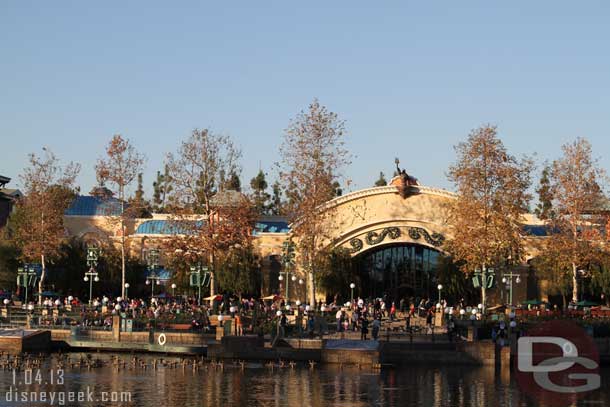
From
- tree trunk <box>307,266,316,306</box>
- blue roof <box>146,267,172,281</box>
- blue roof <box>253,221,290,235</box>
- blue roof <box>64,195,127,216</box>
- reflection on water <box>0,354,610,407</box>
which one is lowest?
reflection on water <box>0,354,610,407</box>

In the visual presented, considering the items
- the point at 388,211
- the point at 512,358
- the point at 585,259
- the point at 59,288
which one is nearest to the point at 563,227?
the point at 585,259

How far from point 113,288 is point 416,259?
23.6 meters

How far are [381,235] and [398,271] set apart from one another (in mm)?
3739

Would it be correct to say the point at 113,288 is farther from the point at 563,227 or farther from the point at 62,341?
the point at 563,227

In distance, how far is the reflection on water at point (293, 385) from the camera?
125 feet

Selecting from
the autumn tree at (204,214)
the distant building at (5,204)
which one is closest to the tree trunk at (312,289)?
the autumn tree at (204,214)

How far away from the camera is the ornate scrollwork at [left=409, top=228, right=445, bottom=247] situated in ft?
256

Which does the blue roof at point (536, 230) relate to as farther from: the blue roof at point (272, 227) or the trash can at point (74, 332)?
the trash can at point (74, 332)

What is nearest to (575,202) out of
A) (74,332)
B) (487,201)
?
(487,201)

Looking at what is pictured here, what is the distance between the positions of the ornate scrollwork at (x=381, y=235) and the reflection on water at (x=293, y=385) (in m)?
30.8

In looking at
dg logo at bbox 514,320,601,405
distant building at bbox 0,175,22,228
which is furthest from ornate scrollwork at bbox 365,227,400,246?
distant building at bbox 0,175,22,228

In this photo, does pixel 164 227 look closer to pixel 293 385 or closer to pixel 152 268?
pixel 152 268

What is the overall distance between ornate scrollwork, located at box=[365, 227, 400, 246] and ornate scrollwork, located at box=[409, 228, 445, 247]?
3.60 ft

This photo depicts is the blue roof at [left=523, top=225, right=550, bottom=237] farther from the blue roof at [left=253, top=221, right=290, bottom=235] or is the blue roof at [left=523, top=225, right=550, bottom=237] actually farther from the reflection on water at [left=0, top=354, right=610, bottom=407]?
the reflection on water at [left=0, top=354, right=610, bottom=407]
